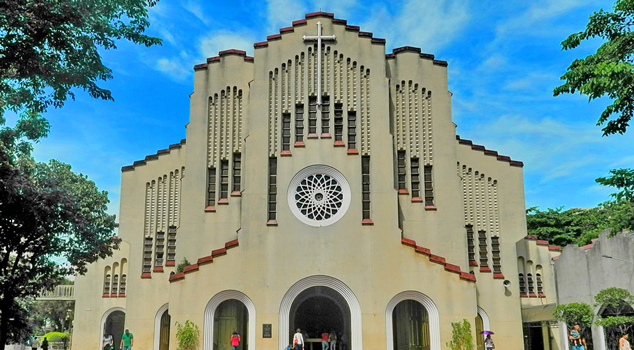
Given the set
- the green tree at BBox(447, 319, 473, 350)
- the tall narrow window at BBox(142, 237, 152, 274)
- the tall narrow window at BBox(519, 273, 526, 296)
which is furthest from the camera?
the tall narrow window at BBox(142, 237, 152, 274)

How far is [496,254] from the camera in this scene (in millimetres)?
31609

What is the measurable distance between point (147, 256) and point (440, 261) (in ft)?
52.5

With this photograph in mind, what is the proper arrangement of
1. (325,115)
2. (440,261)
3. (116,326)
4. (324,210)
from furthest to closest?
(116,326)
(325,115)
(324,210)
(440,261)

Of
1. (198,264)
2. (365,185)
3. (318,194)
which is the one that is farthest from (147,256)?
(365,185)

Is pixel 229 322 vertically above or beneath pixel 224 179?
beneath

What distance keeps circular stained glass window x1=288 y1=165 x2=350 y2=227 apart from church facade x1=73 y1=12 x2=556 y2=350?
0.06 meters

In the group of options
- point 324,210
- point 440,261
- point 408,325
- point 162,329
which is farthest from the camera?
point 162,329

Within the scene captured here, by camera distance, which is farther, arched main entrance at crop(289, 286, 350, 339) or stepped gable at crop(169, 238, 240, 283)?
arched main entrance at crop(289, 286, 350, 339)

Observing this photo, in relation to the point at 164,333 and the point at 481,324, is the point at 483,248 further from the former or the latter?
the point at 164,333

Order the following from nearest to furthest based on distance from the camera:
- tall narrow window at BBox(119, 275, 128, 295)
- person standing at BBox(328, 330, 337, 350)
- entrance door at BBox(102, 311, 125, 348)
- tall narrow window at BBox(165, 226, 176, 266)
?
1. person standing at BBox(328, 330, 337, 350)
2. tall narrow window at BBox(165, 226, 176, 266)
3. tall narrow window at BBox(119, 275, 128, 295)
4. entrance door at BBox(102, 311, 125, 348)

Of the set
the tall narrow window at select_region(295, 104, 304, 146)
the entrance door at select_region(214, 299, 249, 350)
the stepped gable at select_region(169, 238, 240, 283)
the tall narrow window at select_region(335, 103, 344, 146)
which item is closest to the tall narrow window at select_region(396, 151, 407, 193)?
the tall narrow window at select_region(335, 103, 344, 146)

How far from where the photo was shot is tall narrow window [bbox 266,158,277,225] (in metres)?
29.0

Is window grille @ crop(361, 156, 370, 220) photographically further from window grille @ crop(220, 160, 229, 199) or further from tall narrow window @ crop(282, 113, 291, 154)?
window grille @ crop(220, 160, 229, 199)

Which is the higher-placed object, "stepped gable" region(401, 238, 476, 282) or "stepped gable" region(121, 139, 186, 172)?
"stepped gable" region(121, 139, 186, 172)
